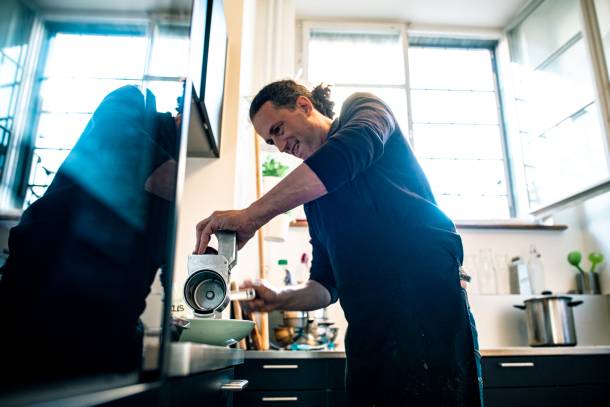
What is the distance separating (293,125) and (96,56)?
0.97 metres

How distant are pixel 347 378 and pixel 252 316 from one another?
0.67 m

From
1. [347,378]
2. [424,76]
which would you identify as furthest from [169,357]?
[424,76]

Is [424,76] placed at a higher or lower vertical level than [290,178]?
higher

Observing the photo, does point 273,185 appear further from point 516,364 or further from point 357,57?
point 357,57

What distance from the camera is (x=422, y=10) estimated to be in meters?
3.15

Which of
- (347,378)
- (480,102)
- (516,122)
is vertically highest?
(480,102)

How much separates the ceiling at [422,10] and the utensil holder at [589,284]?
5.95 ft

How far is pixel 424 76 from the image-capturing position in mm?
3277

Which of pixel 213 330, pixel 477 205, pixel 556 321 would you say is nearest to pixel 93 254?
pixel 213 330

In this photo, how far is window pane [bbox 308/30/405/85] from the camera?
3.16 metres

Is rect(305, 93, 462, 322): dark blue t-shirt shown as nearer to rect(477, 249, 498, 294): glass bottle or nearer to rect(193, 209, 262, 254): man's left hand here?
rect(193, 209, 262, 254): man's left hand

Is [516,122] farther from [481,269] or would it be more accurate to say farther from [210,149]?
[210,149]

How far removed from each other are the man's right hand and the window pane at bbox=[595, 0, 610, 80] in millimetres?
2082

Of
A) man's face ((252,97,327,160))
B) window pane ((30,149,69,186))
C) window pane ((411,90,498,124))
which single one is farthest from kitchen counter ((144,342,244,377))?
window pane ((411,90,498,124))
